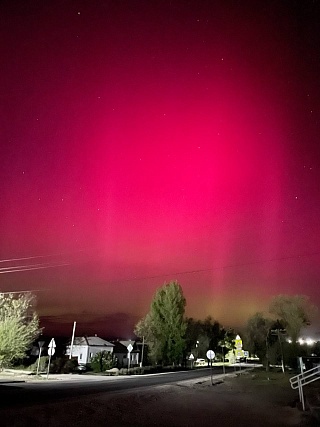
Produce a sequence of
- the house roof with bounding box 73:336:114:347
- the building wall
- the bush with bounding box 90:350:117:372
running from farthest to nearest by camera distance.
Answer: the house roof with bounding box 73:336:114:347 < the building wall < the bush with bounding box 90:350:117:372

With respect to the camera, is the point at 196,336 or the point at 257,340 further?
the point at 196,336

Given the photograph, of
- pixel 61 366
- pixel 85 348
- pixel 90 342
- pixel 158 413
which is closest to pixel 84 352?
pixel 85 348

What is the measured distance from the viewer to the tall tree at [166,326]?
192 ft

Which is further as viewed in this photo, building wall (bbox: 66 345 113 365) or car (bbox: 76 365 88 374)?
building wall (bbox: 66 345 113 365)

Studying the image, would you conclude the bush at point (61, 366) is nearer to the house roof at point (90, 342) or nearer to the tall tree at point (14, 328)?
the tall tree at point (14, 328)

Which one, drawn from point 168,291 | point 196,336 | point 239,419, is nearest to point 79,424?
point 239,419

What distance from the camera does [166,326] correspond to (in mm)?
59719

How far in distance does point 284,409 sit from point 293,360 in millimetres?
41286

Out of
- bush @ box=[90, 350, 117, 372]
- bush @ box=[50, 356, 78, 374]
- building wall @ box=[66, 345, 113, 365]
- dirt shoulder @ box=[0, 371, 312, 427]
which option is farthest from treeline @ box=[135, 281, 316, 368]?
dirt shoulder @ box=[0, 371, 312, 427]

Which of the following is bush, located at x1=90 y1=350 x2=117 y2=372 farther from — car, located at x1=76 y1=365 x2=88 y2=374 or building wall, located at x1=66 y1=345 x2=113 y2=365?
building wall, located at x1=66 y1=345 x2=113 y2=365

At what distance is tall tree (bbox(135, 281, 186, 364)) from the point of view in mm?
58562

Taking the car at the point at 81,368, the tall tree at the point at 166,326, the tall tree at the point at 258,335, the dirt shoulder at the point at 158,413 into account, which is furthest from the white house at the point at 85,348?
the dirt shoulder at the point at 158,413

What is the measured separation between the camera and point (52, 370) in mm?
→ 43312

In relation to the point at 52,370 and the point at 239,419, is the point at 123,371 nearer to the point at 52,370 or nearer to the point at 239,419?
the point at 52,370
